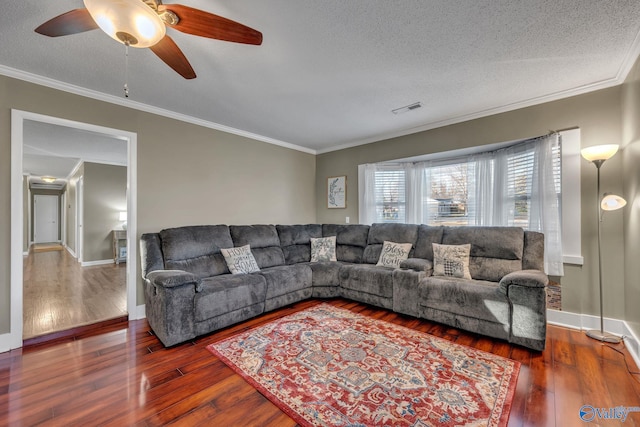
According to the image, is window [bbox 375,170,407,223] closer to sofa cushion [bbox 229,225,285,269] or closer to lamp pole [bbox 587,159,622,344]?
sofa cushion [bbox 229,225,285,269]

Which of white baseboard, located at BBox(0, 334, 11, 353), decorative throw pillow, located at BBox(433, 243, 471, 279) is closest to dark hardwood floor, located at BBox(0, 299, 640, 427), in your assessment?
white baseboard, located at BBox(0, 334, 11, 353)

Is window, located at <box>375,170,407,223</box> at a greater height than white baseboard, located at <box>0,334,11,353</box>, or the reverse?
window, located at <box>375,170,407,223</box>

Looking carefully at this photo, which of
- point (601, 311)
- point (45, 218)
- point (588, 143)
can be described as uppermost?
point (588, 143)

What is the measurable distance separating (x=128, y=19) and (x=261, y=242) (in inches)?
119

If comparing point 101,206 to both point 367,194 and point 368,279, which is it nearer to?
point 367,194

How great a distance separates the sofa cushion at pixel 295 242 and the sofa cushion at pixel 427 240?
5.72 feet

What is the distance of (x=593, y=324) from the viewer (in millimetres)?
2793

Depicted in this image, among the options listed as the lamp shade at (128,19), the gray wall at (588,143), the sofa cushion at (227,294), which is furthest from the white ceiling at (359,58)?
the sofa cushion at (227,294)

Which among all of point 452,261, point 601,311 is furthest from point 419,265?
point 601,311

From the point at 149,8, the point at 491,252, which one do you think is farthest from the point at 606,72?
the point at 149,8

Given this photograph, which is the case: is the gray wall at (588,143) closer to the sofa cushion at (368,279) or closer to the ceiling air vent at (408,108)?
the ceiling air vent at (408,108)

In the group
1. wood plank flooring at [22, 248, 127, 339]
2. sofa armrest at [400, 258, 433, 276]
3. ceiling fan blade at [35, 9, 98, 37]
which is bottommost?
wood plank flooring at [22, 248, 127, 339]

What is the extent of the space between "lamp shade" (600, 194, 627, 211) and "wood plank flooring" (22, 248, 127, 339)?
17.4 feet

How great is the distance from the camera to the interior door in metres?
9.70
